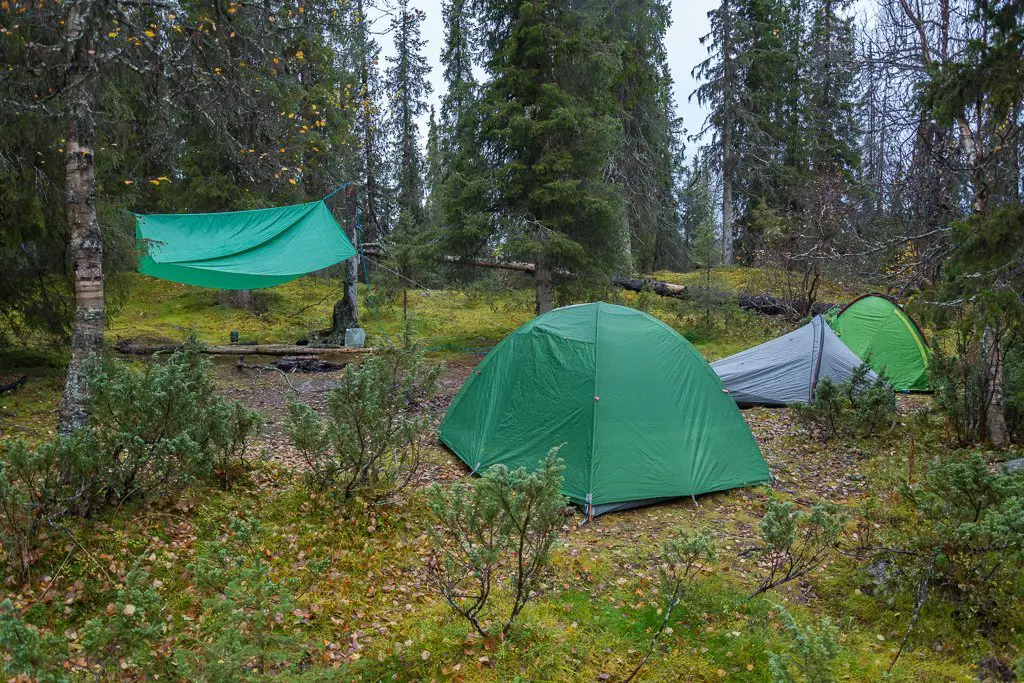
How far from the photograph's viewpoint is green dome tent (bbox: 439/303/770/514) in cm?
569

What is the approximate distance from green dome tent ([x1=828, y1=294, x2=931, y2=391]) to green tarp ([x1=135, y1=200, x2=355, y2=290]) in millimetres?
8308

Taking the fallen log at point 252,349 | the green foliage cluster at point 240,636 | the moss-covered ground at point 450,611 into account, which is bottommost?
the moss-covered ground at point 450,611

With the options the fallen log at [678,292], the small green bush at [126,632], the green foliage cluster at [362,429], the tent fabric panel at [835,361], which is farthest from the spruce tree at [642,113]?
the small green bush at [126,632]

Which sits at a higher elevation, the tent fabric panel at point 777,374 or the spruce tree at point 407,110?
the spruce tree at point 407,110

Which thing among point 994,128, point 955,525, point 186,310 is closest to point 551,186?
point 994,128

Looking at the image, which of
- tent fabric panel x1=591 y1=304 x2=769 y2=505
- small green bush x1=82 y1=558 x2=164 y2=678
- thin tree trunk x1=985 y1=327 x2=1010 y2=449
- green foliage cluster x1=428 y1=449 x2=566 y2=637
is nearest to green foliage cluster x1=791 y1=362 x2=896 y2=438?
thin tree trunk x1=985 y1=327 x2=1010 y2=449

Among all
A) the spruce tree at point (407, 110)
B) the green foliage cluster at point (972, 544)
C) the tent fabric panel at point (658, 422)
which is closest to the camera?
the green foliage cluster at point (972, 544)

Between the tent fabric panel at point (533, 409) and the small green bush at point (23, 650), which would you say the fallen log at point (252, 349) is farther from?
the small green bush at point (23, 650)

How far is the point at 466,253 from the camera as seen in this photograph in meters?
11.9

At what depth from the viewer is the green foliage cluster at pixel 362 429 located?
16.0ft

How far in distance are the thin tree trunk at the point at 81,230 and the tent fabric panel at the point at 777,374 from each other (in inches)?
311

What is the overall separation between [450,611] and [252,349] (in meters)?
9.11

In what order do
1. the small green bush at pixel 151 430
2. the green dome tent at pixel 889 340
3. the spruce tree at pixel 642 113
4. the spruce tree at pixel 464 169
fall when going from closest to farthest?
1. the small green bush at pixel 151 430
2. the green dome tent at pixel 889 340
3. the spruce tree at pixel 464 169
4. the spruce tree at pixel 642 113

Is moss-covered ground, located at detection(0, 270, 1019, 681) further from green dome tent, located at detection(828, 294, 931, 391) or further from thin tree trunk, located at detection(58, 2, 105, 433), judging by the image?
green dome tent, located at detection(828, 294, 931, 391)
